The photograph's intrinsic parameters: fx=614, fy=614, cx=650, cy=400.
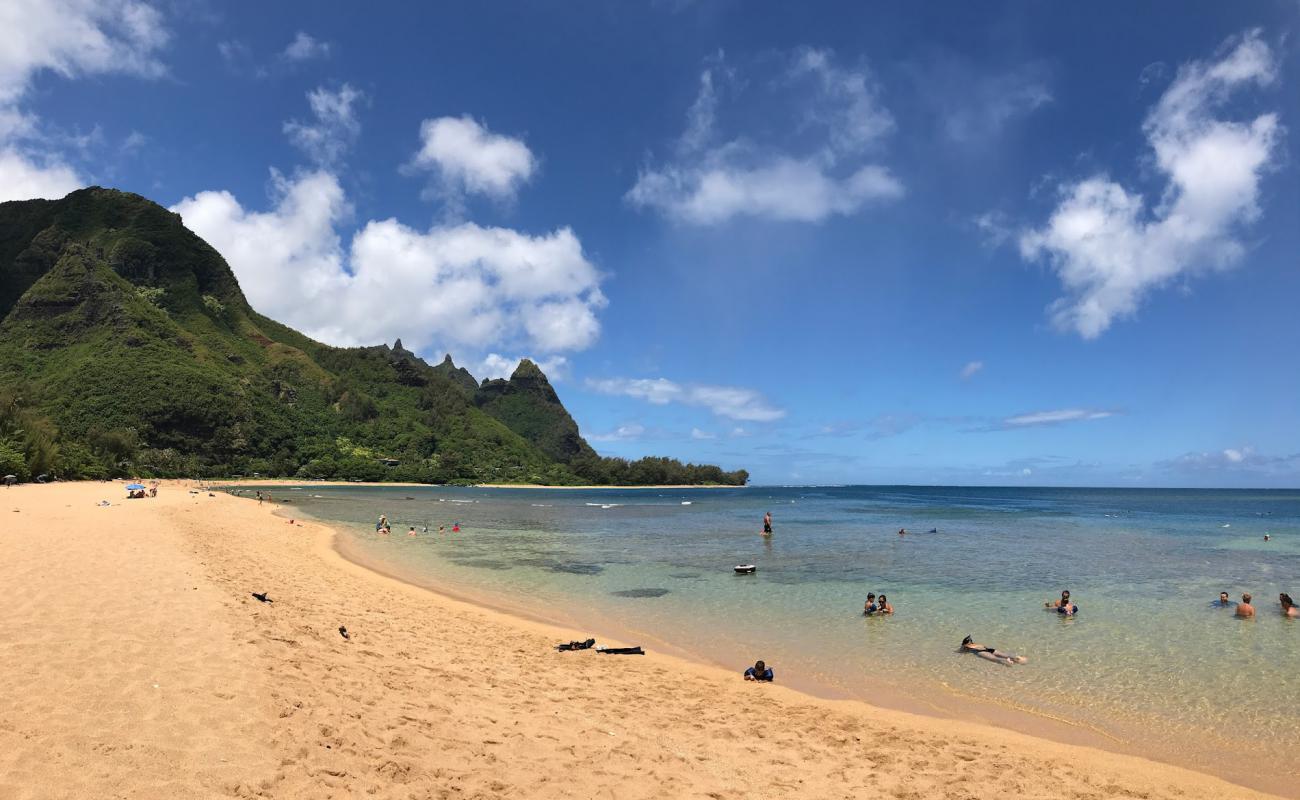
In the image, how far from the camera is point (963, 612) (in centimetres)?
2073

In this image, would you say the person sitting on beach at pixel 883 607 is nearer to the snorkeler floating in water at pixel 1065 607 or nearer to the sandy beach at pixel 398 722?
the snorkeler floating in water at pixel 1065 607

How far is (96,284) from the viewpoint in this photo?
146 meters

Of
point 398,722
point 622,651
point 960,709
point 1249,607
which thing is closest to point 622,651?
point 622,651

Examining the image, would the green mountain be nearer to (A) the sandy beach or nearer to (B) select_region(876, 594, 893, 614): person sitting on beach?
(A) the sandy beach

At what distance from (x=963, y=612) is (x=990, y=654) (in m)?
5.61

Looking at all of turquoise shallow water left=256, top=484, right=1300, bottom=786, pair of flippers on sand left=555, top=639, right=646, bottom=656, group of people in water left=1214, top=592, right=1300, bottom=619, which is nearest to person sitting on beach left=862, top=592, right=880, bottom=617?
turquoise shallow water left=256, top=484, right=1300, bottom=786

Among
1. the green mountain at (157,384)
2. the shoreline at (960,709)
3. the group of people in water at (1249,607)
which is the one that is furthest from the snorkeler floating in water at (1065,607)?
the green mountain at (157,384)

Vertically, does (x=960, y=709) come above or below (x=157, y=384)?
below

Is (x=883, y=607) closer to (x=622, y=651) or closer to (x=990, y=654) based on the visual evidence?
(x=990, y=654)

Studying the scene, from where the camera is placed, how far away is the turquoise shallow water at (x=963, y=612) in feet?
41.3

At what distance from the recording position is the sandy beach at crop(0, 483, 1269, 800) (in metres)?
6.52

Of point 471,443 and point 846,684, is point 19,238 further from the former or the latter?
point 846,684

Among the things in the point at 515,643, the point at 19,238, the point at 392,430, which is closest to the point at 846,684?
the point at 515,643

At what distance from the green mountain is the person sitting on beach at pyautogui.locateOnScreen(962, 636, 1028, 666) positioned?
244 ft
